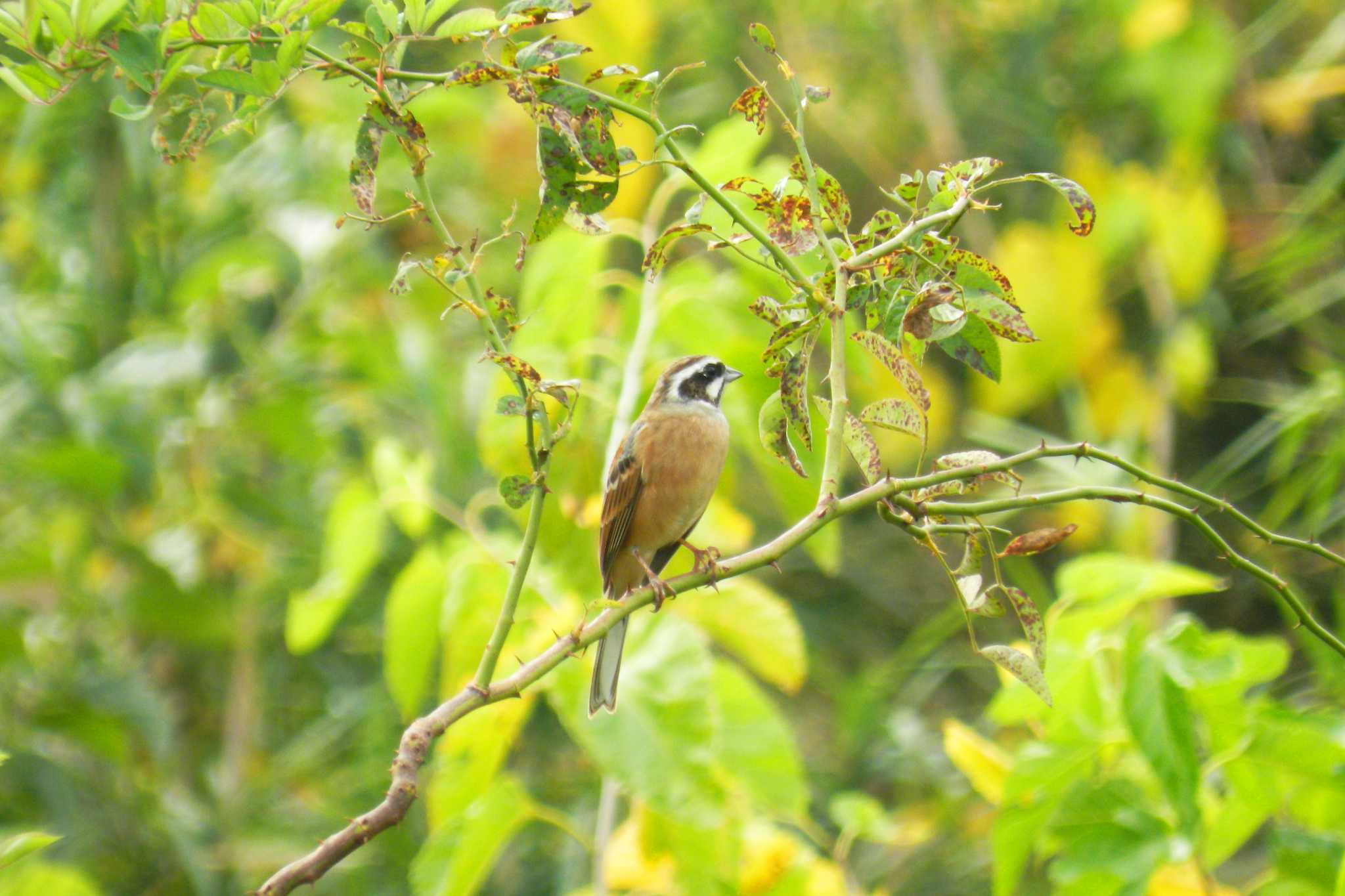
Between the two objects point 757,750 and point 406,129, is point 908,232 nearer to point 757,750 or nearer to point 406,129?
point 406,129

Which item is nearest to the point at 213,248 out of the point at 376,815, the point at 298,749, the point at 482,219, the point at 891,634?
the point at 482,219

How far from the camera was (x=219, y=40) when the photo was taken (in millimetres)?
1347

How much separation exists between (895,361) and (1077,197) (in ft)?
0.86

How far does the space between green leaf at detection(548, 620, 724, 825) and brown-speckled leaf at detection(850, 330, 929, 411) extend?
3.01ft

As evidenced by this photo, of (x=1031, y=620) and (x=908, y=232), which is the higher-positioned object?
(x=908, y=232)

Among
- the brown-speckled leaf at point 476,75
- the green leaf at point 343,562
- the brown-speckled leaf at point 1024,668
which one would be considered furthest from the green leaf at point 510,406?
the green leaf at point 343,562

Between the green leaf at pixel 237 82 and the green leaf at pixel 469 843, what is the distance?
4.37 feet

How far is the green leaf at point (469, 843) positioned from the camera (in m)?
2.16

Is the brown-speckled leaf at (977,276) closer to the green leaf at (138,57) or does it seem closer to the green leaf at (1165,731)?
the green leaf at (1165,731)

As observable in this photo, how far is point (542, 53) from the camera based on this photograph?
1.27m

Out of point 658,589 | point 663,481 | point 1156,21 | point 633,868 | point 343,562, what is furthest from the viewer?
point 1156,21

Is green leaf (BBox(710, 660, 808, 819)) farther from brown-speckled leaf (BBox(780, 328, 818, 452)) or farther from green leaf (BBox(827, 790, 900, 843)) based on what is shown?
brown-speckled leaf (BBox(780, 328, 818, 452))

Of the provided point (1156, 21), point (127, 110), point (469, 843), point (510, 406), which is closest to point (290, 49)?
point (127, 110)

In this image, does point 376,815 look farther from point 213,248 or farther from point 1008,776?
point 213,248
